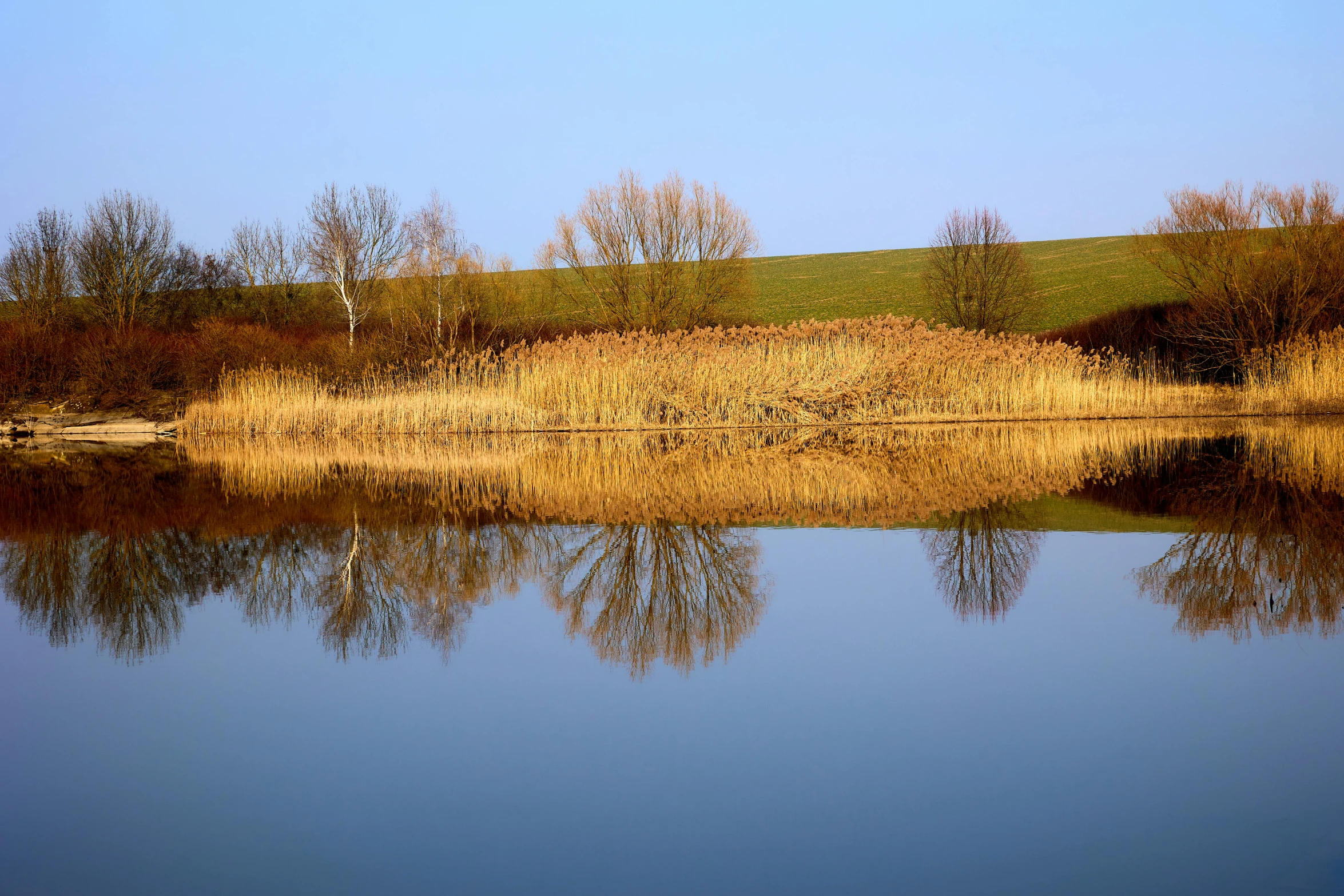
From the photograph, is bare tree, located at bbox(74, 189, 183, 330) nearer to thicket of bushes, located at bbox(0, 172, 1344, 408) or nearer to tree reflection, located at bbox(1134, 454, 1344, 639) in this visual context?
thicket of bushes, located at bbox(0, 172, 1344, 408)

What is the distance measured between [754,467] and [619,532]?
14.3 ft

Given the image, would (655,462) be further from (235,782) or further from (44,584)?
(235,782)

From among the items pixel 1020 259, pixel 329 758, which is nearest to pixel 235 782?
pixel 329 758

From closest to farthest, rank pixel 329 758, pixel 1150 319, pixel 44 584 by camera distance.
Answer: pixel 329 758 → pixel 44 584 → pixel 1150 319

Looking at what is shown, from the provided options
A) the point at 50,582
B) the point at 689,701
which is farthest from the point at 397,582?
the point at 689,701

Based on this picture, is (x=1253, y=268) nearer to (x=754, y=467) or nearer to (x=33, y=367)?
(x=754, y=467)

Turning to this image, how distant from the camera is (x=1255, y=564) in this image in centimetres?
607

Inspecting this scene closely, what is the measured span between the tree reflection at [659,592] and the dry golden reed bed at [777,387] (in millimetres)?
10465

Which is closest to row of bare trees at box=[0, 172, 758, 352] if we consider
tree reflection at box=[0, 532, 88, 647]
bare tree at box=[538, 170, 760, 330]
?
bare tree at box=[538, 170, 760, 330]

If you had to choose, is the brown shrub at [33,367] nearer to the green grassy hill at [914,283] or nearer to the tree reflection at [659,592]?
the tree reflection at [659,592]

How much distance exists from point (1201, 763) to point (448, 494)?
8.16 m

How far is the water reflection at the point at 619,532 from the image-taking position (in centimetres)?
539

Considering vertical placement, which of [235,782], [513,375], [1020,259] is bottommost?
[235,782]

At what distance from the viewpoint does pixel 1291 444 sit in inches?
523
